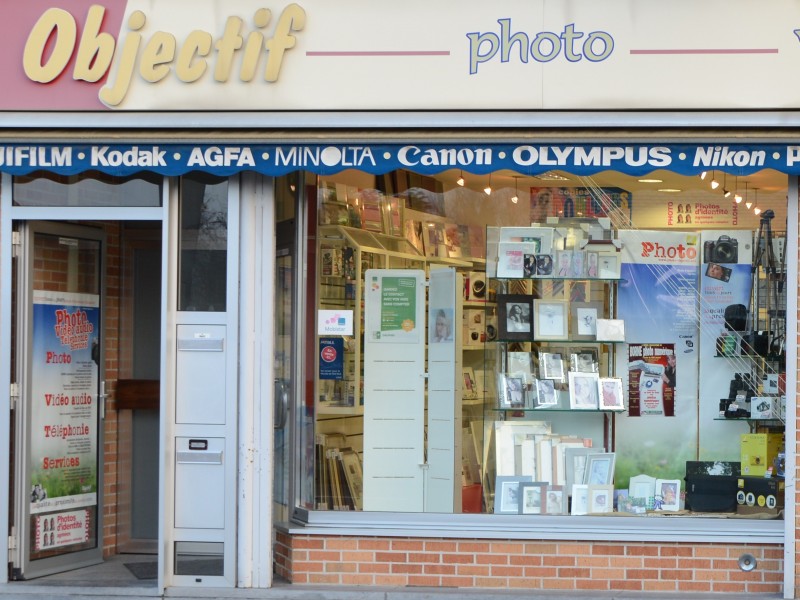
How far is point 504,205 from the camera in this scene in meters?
7.90

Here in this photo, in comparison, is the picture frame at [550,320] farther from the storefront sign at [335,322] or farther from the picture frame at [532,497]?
the storefront sign at [335,322]

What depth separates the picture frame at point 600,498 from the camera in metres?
7.66

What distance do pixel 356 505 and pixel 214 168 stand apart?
8.32ft

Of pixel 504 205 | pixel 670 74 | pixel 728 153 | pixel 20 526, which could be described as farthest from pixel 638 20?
pixel 20 526

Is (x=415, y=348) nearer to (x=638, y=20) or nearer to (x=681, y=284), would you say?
(x=681, y=284)

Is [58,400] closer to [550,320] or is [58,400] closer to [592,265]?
[550,320]

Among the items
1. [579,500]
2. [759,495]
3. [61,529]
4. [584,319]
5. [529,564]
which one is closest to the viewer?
[529,564]

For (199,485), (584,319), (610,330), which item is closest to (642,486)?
(610,330)

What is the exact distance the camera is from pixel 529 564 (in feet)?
24.3

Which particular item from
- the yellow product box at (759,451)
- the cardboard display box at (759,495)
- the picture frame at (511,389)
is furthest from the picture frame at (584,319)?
the cardboard display box at (759,495)

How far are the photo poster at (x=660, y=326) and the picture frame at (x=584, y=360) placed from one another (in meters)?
0.16

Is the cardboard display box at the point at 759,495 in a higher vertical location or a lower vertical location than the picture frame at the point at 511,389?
lower

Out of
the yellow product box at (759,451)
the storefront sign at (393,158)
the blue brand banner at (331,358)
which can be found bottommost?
the yellow product box at (759,451)

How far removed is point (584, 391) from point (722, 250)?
1407mm
